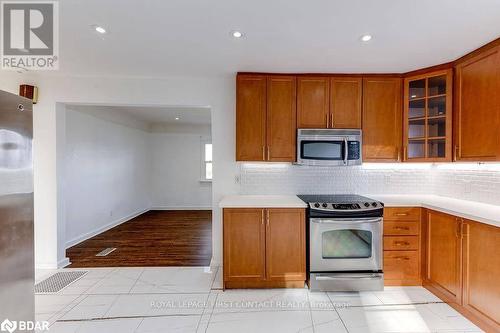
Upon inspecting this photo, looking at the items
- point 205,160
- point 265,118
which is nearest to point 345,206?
point 265,118

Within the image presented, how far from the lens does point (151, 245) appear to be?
156 inches

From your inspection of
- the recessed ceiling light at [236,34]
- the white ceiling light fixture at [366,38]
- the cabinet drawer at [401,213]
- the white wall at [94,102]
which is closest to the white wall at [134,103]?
the white wall at [94,102]

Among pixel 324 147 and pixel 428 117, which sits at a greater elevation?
pixel 428 117

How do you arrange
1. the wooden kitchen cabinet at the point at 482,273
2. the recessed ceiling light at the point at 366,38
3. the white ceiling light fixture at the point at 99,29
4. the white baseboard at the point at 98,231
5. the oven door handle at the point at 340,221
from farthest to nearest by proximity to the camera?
the white baseboard at the point at 98,231 → the oven door handle at the point at 340,221 → the recessed ceiling light at the point at 366,38 → the white ceiling light fixture at the point at 99,29 → the wooden kitchen cabinet at the point at 482,273

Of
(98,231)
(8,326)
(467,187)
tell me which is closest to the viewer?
(8,326)

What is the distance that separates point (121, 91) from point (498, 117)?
3.95 m

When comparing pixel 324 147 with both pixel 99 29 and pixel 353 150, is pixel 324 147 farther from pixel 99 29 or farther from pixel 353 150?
pixel 99 29

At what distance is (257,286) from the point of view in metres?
2.58

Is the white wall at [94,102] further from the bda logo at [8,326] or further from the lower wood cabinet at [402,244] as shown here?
the bda logo at [8,326]

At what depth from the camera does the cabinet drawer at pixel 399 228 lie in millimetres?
2584

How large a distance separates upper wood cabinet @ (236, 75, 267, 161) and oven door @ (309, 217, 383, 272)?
1.14 m

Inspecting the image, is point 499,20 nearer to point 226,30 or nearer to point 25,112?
point 226,30

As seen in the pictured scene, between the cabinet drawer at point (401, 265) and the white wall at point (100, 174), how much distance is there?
13.5 ft

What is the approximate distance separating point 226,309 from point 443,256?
2131mm
